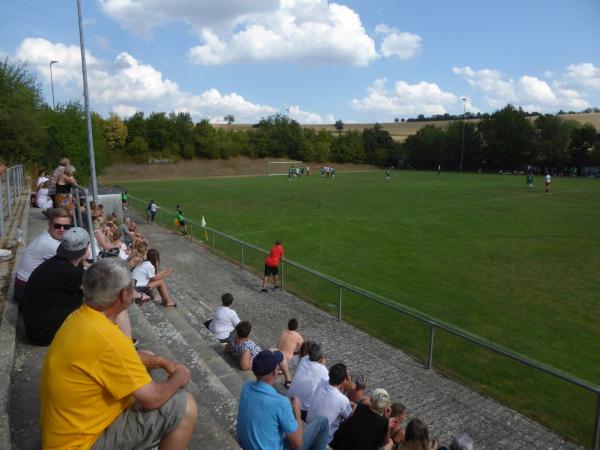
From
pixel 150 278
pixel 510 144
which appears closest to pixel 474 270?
pixel 150 278

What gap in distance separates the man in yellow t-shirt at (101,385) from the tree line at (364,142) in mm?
35771

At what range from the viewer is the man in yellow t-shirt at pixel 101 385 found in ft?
7.80

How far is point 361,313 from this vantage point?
10.4 meters

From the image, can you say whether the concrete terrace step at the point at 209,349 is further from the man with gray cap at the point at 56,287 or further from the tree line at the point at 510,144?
the tree line at the point at 510,144

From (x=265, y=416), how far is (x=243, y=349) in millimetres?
3338

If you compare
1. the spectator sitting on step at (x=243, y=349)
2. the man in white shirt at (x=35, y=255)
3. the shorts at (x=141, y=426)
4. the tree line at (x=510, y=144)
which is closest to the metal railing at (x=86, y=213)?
the man in white shirt at (x=35, y=255)

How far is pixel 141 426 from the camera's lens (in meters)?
2.66

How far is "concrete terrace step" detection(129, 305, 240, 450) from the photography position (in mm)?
3286

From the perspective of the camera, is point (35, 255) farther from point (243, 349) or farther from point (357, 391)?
point (357, 391)

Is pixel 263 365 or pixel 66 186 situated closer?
pixel 263 365

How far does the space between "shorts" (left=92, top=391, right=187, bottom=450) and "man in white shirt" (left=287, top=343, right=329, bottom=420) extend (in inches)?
114

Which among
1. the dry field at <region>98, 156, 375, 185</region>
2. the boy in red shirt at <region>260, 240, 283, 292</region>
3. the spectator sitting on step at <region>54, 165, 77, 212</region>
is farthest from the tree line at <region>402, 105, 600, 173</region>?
the spectator sitting on step at <region>54, 165, 77, 212</region>

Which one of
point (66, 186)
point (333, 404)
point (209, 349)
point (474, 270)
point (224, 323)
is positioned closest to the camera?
point (333, 404)

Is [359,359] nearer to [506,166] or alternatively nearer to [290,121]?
[506,166]
